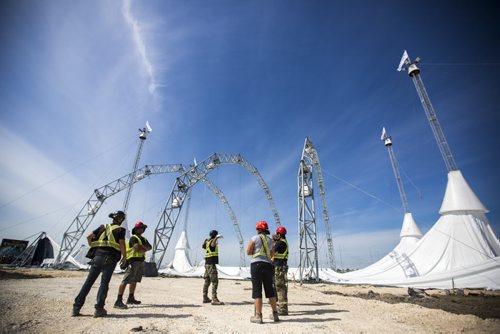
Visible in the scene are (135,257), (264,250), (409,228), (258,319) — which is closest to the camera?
(258,319)

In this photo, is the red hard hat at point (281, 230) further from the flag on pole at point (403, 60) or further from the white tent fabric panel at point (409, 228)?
the white tent fabric panel at point (409, 228)

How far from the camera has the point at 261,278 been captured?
418cm

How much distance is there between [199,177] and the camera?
105ft

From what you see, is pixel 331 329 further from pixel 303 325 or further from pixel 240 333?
pixel 240 333

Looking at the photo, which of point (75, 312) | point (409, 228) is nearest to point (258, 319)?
point (75, 312)

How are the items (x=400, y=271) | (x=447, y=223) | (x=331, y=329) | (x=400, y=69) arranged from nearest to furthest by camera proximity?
(x=331, y=329)
(x=447, y=223)
(x=400, y=271)
(x=400, y=69)

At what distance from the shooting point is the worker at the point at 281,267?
4804 millimetres

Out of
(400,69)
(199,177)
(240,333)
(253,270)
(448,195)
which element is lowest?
(240,333)

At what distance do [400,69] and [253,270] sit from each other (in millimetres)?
24645

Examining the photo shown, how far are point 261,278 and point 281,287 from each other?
1.04 meters

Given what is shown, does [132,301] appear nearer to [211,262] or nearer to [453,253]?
[211,262]

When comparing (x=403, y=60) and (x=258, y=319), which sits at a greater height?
(x=403, y=60)

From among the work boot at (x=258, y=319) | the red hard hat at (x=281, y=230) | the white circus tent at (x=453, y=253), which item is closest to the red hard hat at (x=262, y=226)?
the red hard hat at (x=281, y=230)

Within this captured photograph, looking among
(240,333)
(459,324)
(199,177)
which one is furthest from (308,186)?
A: (240,333)
